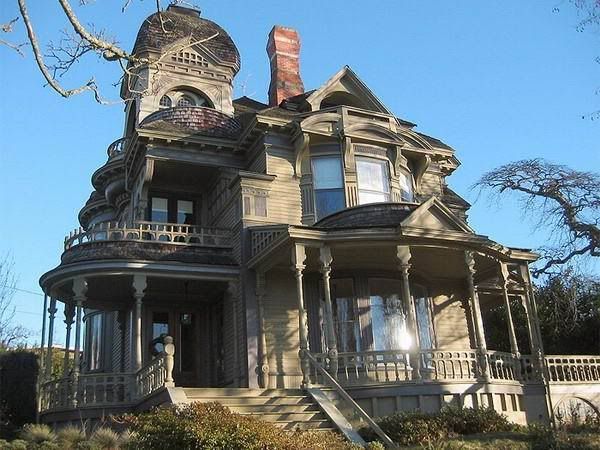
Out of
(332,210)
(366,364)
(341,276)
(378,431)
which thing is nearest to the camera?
(378,431)

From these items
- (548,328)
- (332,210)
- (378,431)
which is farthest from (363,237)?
(548,328)

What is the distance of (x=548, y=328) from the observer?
30.2 meters

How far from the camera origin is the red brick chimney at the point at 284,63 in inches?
976

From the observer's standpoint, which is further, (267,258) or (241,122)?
(241,122)

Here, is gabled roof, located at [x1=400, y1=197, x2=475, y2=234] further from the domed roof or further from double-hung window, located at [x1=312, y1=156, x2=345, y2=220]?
the domed roof

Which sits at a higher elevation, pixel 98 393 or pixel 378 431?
pixel 98 393

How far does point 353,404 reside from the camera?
1394 centimetres

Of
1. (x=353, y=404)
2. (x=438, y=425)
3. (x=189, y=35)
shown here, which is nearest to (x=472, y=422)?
(x=438, y=425)

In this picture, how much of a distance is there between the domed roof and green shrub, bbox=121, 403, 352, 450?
55.3ft

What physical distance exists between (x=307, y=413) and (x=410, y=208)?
22.6 ft

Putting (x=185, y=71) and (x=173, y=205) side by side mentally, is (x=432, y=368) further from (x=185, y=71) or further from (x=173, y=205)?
(x=185, y=71)

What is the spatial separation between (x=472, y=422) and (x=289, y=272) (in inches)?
289

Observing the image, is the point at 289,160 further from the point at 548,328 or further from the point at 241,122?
the point at 548,328

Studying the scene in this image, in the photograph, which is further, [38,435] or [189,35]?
[189,35]
